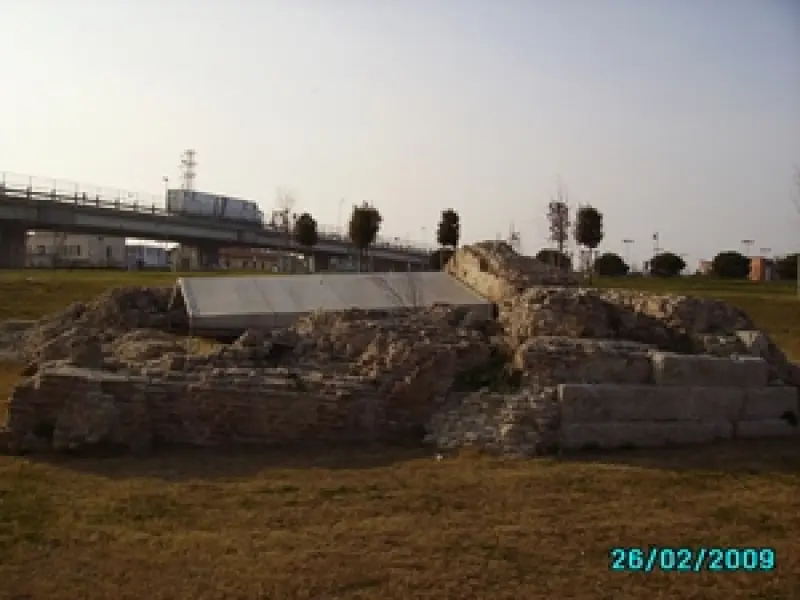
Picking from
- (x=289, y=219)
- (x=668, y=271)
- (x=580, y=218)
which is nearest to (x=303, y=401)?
(x=580, y=218)

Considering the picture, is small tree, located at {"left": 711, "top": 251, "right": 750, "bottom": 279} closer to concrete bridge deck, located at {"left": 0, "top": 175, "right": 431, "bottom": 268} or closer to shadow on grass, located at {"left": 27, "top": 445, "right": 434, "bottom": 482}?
concrete bridge deck, located at {"left": 0, "top": 175, "right": 431, "bottom": 268}

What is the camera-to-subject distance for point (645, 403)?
28.4ft

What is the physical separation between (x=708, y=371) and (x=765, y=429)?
3.18ft

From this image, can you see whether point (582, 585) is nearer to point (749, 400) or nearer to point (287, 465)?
point (287, 465)

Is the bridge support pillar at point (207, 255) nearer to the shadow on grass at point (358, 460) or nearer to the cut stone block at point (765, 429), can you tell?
the shadow on grass at point (358, 460)

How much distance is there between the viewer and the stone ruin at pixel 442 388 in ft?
Result: 27.0

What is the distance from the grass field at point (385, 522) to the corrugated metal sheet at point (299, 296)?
5.47m

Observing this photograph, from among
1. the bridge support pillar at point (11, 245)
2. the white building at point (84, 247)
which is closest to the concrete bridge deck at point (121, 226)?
the bridge support pillar at point (11, 245)

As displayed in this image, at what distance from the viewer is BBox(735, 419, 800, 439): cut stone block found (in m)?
9.05

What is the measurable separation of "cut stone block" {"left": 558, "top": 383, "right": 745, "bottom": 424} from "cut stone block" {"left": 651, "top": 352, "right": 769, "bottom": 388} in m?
0.12

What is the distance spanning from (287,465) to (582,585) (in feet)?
11.5

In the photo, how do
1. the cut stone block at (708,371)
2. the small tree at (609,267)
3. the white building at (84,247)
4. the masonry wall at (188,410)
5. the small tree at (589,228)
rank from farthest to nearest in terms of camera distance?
1. the white building at (84,247)
2. the small tree at (609,267)
3. the small tree at (589,228)
4. the cut stone block at (708,371)
5. the masonry wall at (188,410)

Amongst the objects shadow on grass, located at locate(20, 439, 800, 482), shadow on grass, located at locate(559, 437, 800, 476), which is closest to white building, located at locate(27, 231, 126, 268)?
shadow on grass, located at locate(20, 439, 800, 482)

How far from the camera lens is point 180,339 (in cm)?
1263
